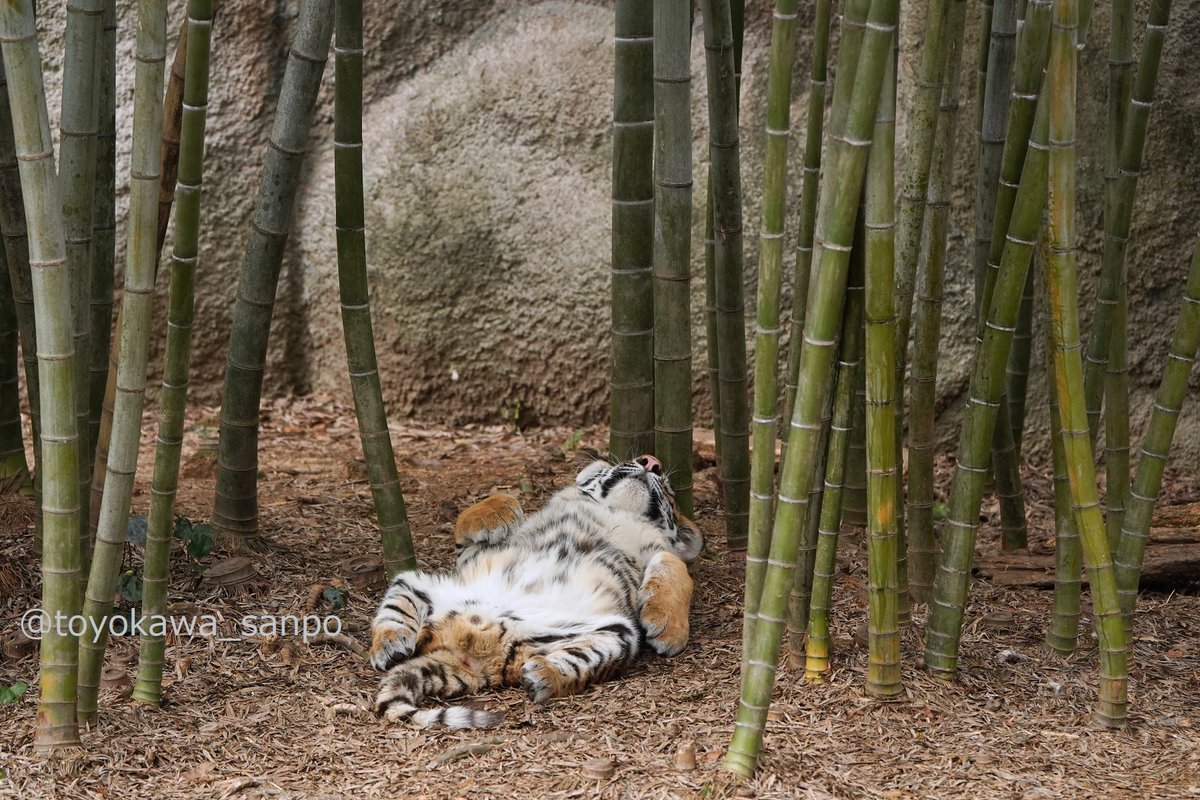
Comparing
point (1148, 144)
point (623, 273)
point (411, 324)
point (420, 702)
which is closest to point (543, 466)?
point (411, 324)

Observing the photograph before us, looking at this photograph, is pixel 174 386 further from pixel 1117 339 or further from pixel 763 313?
pixel 1117 339

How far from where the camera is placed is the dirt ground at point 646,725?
2.59 m

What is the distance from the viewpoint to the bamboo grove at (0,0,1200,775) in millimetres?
2381

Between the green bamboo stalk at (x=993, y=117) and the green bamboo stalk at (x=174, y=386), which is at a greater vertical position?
the green bamboo stalk at (x=993, y=117)

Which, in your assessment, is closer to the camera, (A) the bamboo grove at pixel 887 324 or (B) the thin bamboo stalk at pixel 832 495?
(A) the bamboo grove at pixel 887 324

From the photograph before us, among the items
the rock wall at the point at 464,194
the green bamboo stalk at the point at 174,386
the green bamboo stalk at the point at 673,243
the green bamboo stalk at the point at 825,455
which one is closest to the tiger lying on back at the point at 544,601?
the green bamboo stalk at the point at 673,243

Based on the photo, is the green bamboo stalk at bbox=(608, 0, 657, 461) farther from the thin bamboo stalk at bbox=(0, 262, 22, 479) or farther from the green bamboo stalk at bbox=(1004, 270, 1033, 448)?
the thin bamboo stalk at bbox=(0, 262, 22, 479)

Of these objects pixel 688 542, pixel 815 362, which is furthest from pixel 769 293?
pixel 688 542

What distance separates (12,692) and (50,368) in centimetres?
99

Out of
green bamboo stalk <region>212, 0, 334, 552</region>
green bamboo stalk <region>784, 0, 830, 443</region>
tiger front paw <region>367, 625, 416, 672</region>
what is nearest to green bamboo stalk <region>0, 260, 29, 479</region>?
green bamboo stalk <region>212, 0, 334, 552</region>

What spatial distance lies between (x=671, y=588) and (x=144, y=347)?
158cm

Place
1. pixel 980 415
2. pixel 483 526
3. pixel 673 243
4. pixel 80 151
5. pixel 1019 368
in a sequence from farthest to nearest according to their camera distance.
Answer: pixel 1019 368 < pixel 483 526 < pixel 673 243 < pixel 980 415 < pixel 80 151

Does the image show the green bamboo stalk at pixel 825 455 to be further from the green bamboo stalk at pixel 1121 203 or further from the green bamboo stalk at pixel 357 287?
the green bamboo stalk at pixel 357 287

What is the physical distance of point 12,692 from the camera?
2949mm
